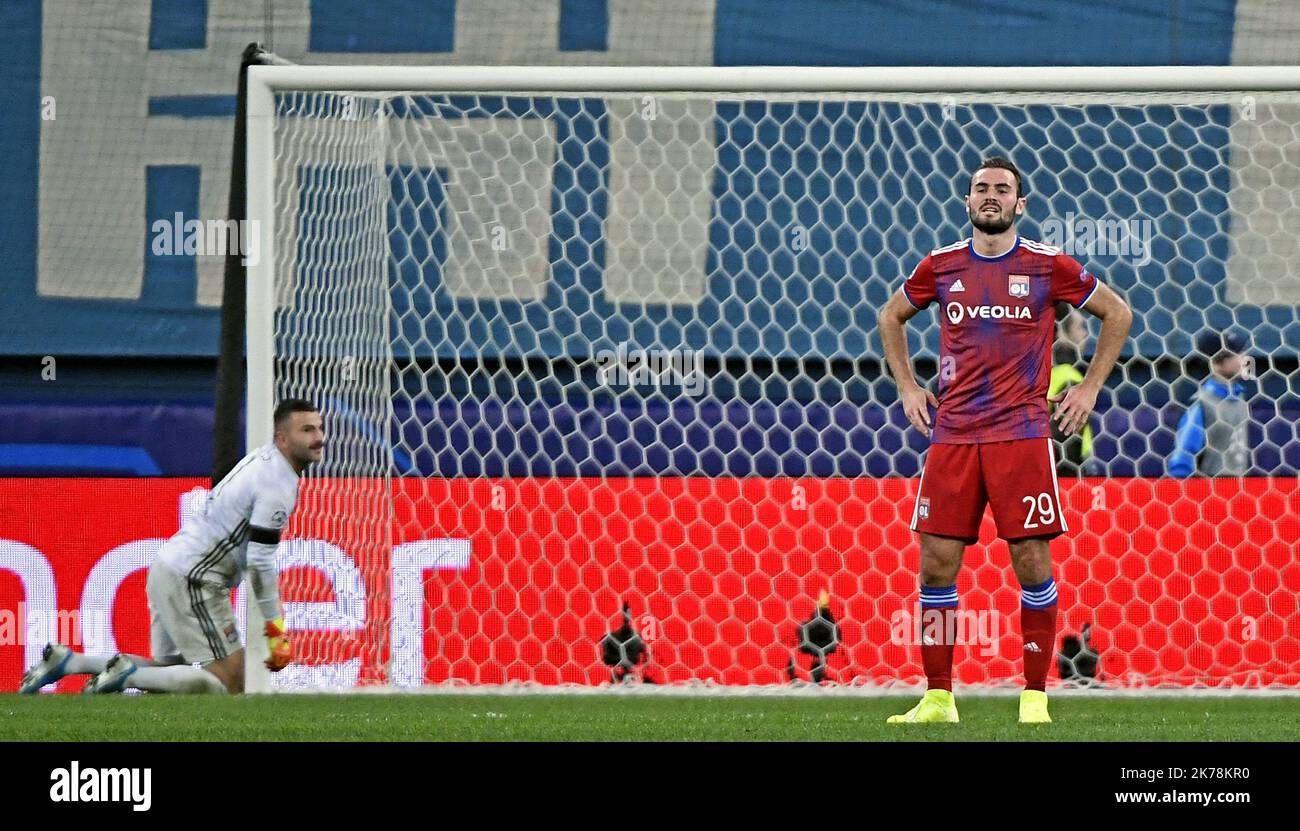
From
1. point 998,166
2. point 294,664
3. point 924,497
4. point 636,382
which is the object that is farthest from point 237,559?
point 998,166

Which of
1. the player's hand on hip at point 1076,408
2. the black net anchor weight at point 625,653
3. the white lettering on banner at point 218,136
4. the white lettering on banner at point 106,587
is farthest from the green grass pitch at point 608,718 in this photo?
the white lettering on banner at point 218,136

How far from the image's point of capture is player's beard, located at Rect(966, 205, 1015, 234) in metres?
4.41

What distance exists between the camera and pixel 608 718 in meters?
4.58

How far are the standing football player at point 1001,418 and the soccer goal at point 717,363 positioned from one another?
1438 millimetres

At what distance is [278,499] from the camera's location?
573 centimetres

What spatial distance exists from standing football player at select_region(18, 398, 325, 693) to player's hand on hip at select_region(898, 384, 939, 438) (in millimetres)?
2201

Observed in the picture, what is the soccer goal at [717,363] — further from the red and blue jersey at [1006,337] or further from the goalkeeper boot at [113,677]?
the red and blue jersey at [1006,337]

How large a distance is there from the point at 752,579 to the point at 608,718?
6.98 feet

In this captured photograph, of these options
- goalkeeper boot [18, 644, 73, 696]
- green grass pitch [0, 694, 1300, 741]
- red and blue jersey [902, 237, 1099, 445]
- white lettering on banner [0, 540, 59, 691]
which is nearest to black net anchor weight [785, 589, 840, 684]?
green grass pitch [0, 694, 1300, 741]

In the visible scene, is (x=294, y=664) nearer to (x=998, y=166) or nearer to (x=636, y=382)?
(x=636, y=382)

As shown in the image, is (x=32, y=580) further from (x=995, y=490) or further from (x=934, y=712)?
(x=995, y=490)

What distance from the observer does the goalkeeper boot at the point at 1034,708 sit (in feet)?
14.3

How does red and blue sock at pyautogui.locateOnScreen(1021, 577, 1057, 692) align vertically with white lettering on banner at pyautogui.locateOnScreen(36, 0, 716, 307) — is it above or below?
below

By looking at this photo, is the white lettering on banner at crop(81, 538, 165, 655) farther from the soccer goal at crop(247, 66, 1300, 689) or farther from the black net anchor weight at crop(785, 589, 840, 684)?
the black net anchor weight at crop(785, 589, 840, 684)
